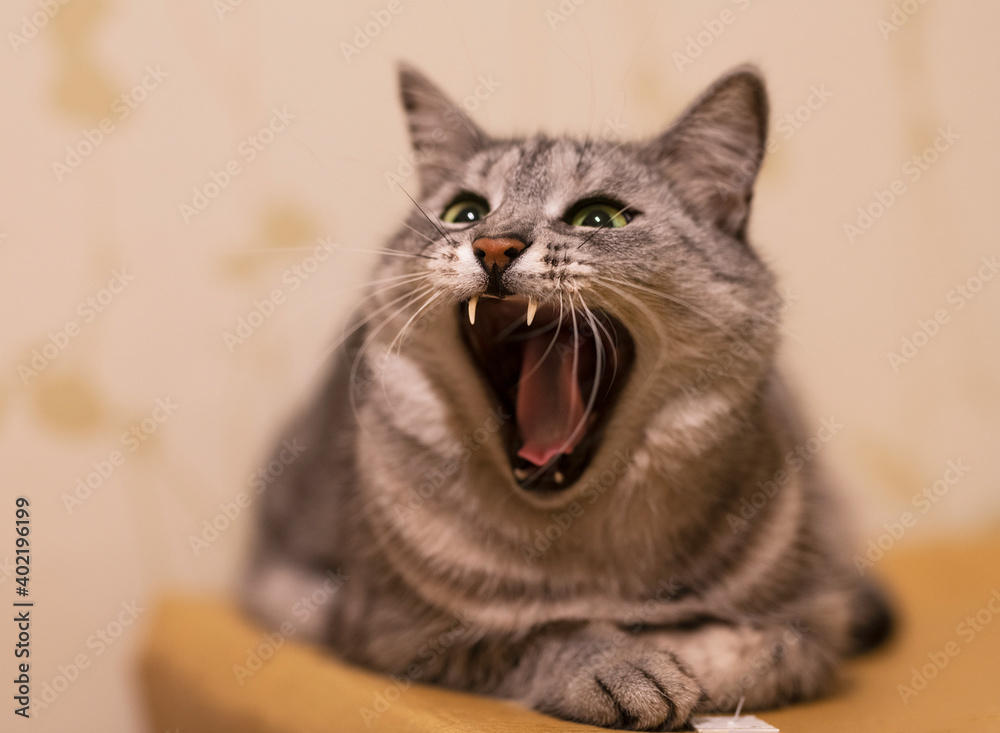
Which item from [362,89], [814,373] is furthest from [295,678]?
[814,373]

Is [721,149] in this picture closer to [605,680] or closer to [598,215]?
[598,215]

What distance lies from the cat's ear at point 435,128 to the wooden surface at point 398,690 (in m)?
0.72

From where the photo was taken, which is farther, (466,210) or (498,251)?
(466,210)

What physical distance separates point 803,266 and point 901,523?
0.69 m

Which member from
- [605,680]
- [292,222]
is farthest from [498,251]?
[292,222]

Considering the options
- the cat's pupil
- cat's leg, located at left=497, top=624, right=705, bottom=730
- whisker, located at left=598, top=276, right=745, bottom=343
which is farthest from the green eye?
cat's leg, located at left=497, top=624, right=705, bottom=730

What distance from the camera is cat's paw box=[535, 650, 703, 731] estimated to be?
0.84 meters

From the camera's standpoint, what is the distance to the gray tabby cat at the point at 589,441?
3.11 feet

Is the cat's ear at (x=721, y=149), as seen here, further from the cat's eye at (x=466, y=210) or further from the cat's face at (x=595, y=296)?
the cat's eye at (x=466, y=210)

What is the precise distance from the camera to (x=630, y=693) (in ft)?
2.76

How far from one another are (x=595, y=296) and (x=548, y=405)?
0.61 feet

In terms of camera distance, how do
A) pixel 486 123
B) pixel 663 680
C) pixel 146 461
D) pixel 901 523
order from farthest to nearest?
pixel 901 523 < pixel 486 123 < pixel 146 461 < pixel 663 680

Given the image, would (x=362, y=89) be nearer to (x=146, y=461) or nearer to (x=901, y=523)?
(x=146, y=461)

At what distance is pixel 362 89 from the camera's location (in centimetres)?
129
